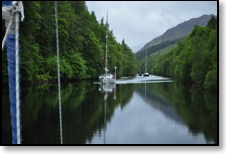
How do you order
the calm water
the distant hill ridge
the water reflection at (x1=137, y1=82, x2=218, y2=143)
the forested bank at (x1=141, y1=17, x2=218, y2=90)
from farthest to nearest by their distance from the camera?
the forested bank at (x1=141, y1=17, x2=218, y2=90) → the distant hill ridge → the water reflection at (x1=137, y1=82, x2=218, y2=143) → the calm water

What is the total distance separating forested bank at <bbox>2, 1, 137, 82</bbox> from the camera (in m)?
6.60

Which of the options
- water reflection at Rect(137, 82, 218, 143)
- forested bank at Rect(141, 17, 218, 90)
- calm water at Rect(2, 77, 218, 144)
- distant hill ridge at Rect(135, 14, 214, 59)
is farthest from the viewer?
forested bank at Rect(141, 17, 218, 90)

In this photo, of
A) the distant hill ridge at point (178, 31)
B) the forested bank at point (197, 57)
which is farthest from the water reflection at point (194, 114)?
the distant hill ridge at point (178, 31)

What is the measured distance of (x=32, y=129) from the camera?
612cm

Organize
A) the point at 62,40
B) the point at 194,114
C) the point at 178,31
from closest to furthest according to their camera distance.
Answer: the point at 178,31
the point at 194,114
the point at 62,40

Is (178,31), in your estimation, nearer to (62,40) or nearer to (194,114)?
(194,114)

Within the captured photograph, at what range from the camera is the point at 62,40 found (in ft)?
27.4

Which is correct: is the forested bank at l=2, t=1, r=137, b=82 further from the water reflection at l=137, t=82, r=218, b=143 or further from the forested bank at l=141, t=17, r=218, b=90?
the water reflection at l=137, t=82, r=218, b=143

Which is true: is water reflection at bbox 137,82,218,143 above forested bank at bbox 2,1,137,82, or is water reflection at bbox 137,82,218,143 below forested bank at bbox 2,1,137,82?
below

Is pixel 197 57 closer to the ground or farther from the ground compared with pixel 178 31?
closer to the ground

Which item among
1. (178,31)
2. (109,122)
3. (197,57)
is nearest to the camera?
(109,122)

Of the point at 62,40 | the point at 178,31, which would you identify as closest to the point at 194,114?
the point at 178,31

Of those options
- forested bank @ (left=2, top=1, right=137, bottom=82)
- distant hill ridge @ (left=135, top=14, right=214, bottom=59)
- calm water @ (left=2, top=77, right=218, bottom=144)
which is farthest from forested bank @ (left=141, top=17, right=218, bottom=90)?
forested bank @ (left=2, top=1, right=137, bottom=82)

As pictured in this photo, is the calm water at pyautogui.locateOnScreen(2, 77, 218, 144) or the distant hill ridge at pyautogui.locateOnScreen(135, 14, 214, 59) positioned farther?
the distant hill ridge at pyautogui.locateOnScreen(135, 14, 214, 59)
